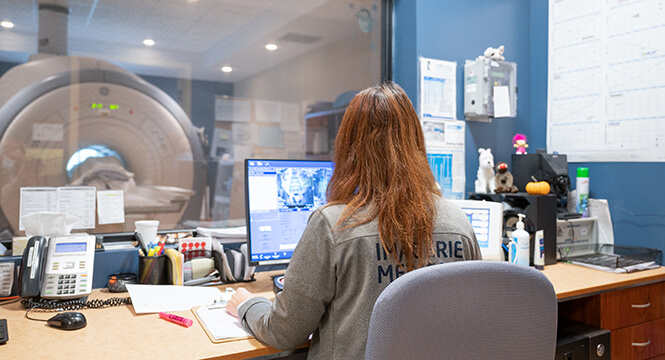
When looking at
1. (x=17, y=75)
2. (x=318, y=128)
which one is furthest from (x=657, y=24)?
(x=17, y=75)

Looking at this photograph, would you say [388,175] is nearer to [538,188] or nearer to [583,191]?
[538,188]

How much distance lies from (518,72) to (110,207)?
2.29 metres

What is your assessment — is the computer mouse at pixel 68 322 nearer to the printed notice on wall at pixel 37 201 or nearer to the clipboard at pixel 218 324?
the clipboard at pixel 218 324

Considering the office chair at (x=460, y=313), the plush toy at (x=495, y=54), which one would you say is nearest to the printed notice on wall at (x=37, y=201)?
the office chair at (x=460, y=313)

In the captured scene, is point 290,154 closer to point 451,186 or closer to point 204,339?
point 451,186

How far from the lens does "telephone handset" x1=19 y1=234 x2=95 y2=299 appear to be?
4.86ft

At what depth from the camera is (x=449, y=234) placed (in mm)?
1139

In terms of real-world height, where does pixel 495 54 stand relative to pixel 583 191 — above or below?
above

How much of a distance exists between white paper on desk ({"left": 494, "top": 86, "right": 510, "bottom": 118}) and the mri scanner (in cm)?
154

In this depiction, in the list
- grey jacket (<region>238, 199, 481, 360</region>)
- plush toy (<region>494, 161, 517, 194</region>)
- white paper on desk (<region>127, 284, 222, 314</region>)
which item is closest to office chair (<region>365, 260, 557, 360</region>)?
grey jacket (<region>238, 199, 481, 360</region>)

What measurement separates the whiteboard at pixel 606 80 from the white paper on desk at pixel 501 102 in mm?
350

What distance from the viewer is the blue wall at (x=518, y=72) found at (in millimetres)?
2326

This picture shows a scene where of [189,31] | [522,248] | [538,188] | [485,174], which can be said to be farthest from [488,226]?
[189,31]

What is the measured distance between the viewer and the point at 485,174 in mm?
2516
